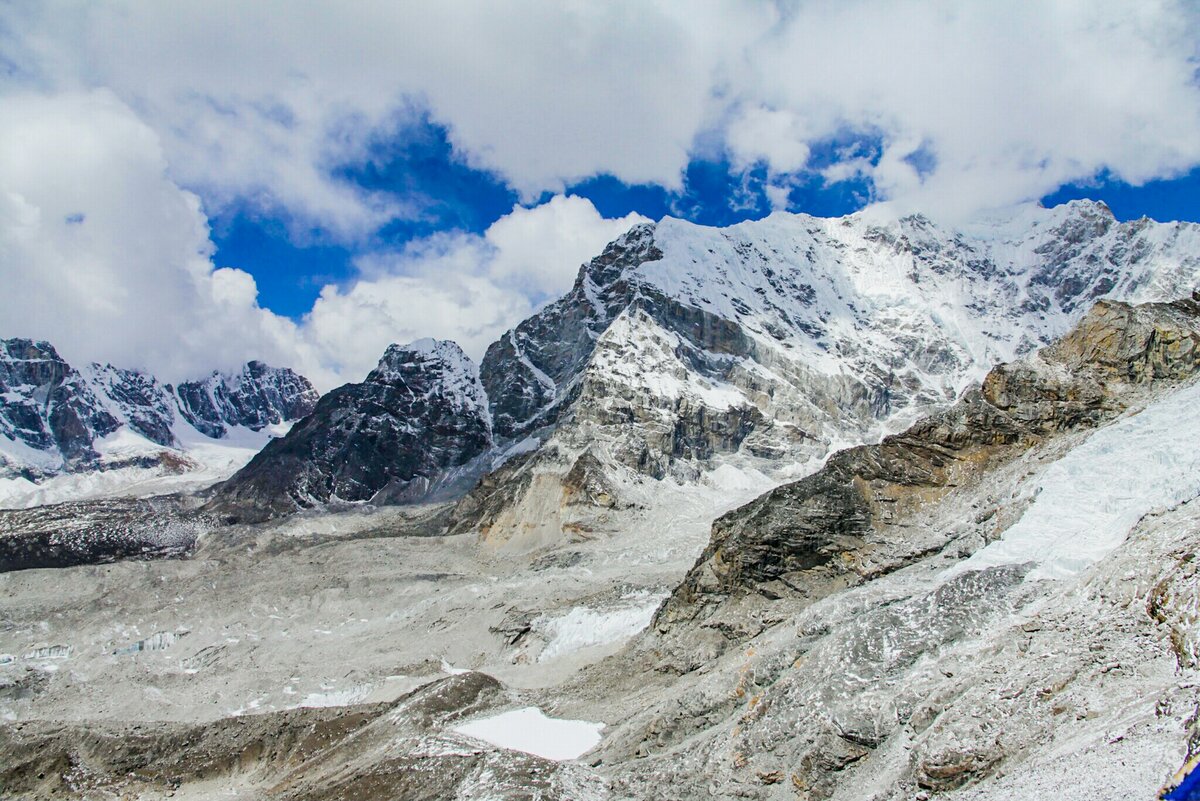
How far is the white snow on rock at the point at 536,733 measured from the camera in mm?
33438

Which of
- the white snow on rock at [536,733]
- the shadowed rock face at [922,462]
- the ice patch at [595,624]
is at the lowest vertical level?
the white snow on rock at [536,733]

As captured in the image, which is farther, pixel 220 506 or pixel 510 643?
pixel 220 506

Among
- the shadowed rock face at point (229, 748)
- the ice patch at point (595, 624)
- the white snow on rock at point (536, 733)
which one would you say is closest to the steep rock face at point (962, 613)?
the white snow on rock at point (536, 733)

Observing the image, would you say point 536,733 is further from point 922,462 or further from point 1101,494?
point 922,462

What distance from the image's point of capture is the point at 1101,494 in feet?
101

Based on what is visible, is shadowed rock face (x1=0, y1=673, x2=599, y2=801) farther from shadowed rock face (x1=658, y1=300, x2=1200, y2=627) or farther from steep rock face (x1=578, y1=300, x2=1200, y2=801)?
shadowed rock face (x1=658, y1=300, x2=1200, y2=627)

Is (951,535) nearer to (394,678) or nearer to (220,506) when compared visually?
(394,678)

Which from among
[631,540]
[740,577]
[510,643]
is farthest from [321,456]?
[740,577]

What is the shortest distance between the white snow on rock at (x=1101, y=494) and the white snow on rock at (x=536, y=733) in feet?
53.5

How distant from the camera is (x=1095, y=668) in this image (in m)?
18.4

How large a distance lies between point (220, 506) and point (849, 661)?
184962mm

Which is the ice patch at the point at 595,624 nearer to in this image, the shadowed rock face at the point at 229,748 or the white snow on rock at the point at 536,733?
the shadowed rock face at the point at 229,748

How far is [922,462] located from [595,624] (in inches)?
1190

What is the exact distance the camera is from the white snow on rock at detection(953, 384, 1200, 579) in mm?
27203
